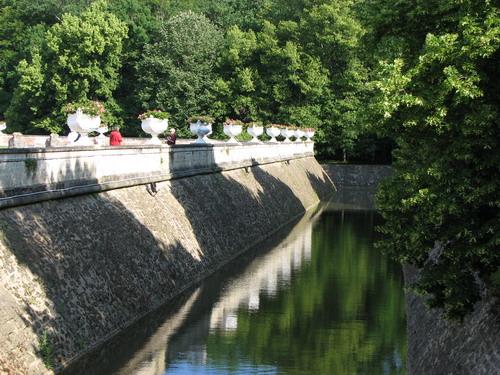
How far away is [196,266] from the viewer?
25875mm

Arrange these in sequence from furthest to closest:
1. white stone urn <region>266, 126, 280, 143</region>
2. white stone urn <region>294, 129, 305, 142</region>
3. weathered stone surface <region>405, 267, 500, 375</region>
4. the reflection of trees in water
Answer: white stone urn <region>294, 129, 305, 142</region> → white stone urn <region>266, 126, 280, 143</region> → the reflection of trees in water → weathered stone surface <region>405, 267, 500, 375</region>

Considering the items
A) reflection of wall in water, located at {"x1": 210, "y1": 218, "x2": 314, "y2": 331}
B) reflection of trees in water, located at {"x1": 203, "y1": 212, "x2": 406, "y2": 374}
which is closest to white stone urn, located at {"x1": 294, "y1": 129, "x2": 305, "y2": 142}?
reflection of wall in water, located at {"x1": 210, "y1": 218, "x2": 314, "y2": 331}

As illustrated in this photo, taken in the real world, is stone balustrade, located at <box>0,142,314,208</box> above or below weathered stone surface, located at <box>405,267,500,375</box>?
above

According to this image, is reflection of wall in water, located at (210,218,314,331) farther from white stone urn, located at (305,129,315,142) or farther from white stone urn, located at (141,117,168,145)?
white stone urn, located at (305,129,315,142)

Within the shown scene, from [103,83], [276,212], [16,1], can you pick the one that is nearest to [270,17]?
[103,83]

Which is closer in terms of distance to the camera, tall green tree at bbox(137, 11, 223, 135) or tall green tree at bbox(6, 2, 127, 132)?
tall green tree at bbox(6, 2, 127, 132)

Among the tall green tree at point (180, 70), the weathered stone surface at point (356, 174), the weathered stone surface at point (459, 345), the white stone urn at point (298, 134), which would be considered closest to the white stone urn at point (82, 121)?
the weathered stone surface at point (459, 345)

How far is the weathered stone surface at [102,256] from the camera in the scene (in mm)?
15344

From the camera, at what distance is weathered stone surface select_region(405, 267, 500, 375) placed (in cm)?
1251

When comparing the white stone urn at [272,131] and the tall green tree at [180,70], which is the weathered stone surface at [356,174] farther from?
the white stone urn at [272,131]

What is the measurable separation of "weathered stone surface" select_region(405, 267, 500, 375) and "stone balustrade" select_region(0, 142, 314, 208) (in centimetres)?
843

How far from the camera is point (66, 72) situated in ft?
243

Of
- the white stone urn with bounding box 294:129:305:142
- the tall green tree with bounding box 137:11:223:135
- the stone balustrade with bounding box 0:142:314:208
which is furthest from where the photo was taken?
the tall green tree with bounding box 137:11:223:135

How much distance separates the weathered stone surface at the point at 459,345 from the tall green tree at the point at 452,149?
0.60 m
